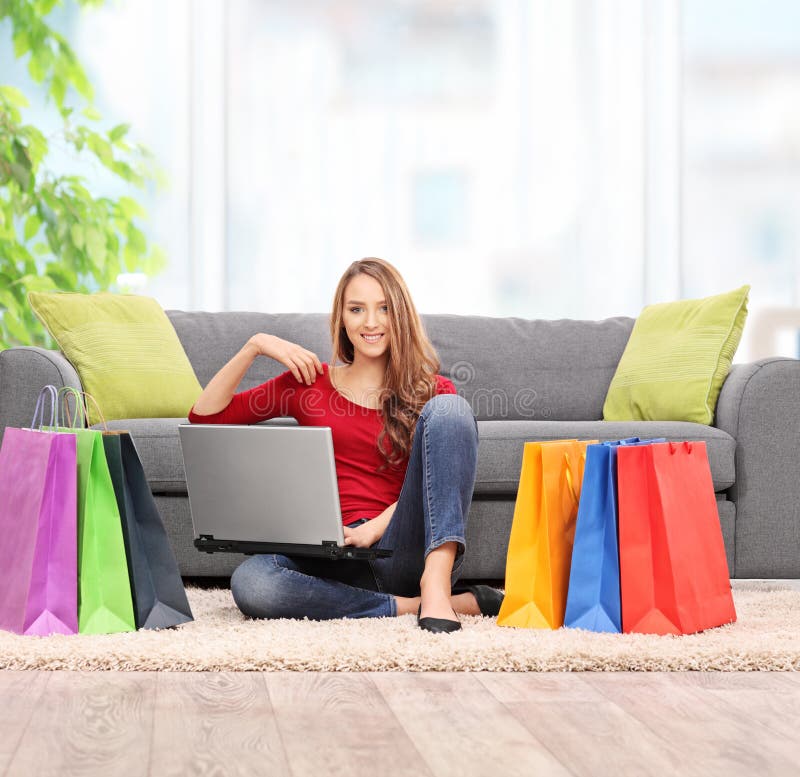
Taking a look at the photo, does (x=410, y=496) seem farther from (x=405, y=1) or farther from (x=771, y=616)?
(x=405, y=1)

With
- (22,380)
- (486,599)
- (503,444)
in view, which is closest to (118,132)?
(22,380)

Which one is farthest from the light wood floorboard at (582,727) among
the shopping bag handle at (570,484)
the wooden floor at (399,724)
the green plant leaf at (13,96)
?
the green plant leaf at (13,96)

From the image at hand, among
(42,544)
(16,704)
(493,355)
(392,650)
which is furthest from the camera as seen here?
(493,355)

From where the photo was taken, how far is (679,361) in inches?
111

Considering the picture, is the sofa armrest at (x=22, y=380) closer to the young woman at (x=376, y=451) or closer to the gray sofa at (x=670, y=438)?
the gray sofa at (x=670, y=438)

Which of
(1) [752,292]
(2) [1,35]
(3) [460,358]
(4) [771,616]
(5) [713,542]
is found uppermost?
(2) [1,35]

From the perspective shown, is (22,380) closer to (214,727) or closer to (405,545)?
(405,545)

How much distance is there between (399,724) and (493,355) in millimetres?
1921

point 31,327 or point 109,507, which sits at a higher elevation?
point 31,327

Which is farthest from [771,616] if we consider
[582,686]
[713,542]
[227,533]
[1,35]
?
[1,35]

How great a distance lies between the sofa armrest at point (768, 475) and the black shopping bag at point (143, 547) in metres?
1.39

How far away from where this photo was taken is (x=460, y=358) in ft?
10.2

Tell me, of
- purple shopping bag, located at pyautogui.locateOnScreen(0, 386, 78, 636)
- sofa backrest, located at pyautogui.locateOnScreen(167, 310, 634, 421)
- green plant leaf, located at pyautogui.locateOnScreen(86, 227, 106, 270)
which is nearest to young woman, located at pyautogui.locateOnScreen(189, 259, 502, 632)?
purple shopping bag, located at pyautogui.locateOnScreen(0, 386, 78, 636)

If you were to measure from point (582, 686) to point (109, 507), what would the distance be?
0.89 meters
